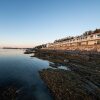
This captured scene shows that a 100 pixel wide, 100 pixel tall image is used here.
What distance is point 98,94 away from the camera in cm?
1789

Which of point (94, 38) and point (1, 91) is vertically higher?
point (94, 38)

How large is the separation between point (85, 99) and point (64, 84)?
555 centimetres

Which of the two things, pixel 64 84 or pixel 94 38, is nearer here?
pixel 64 84

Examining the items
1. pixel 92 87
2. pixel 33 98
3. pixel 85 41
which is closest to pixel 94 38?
pixel 85 41

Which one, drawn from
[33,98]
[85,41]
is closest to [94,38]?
[85,41]

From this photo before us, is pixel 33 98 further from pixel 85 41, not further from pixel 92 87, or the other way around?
pixel 85 41

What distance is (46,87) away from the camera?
72.1 feet

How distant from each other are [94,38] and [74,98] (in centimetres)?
7962

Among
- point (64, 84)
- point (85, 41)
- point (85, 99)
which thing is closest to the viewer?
point (85, 99)

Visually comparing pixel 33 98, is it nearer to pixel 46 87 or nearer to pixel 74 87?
pixel 46 87

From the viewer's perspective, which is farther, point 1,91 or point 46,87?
point 46,87

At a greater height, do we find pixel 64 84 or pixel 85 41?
pixel 85 41

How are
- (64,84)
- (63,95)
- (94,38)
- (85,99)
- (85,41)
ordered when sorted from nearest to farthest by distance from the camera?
1. (85,99)
2. (63,95)
3. (64,84)
4. (94,38)
5. (85,41)

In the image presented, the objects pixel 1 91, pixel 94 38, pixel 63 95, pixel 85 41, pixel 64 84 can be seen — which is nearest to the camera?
pixel 63 95
